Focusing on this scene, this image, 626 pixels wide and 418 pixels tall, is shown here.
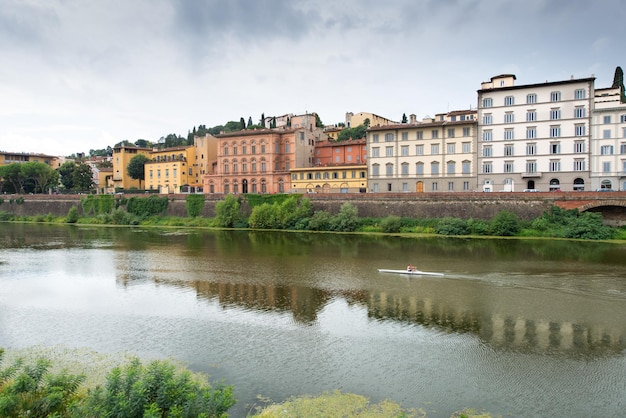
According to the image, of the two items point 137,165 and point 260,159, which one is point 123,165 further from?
→ point 260,159

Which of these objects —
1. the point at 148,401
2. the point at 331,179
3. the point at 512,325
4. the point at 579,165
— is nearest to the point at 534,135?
the point at 579,165

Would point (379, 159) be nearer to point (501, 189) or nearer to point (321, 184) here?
point (321, 184)

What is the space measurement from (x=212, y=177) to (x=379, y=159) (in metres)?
29.0

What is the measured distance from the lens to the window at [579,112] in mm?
52938

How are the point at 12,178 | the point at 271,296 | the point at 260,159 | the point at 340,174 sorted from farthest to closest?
the point at 12,178
the point at 260,159
the point at 340,174
the point at 271,296

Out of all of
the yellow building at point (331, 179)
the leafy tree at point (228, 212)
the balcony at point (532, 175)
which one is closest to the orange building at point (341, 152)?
the yellow building at point (331, 179)

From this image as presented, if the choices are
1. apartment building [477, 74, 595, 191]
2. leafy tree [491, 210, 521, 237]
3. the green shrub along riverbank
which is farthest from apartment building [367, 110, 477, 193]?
leafy tree [491, 210, 521, 237]

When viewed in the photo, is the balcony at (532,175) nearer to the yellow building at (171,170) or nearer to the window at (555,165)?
the window at (555,165)

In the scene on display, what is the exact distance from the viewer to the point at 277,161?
74062 millimetres

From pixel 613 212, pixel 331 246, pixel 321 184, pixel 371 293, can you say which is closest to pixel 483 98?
pixel 613 212

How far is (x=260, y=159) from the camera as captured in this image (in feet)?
243

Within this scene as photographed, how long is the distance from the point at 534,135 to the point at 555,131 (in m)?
2.18

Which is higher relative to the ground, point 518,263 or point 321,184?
point 321,184

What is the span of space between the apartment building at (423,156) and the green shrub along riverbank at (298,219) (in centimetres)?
819
